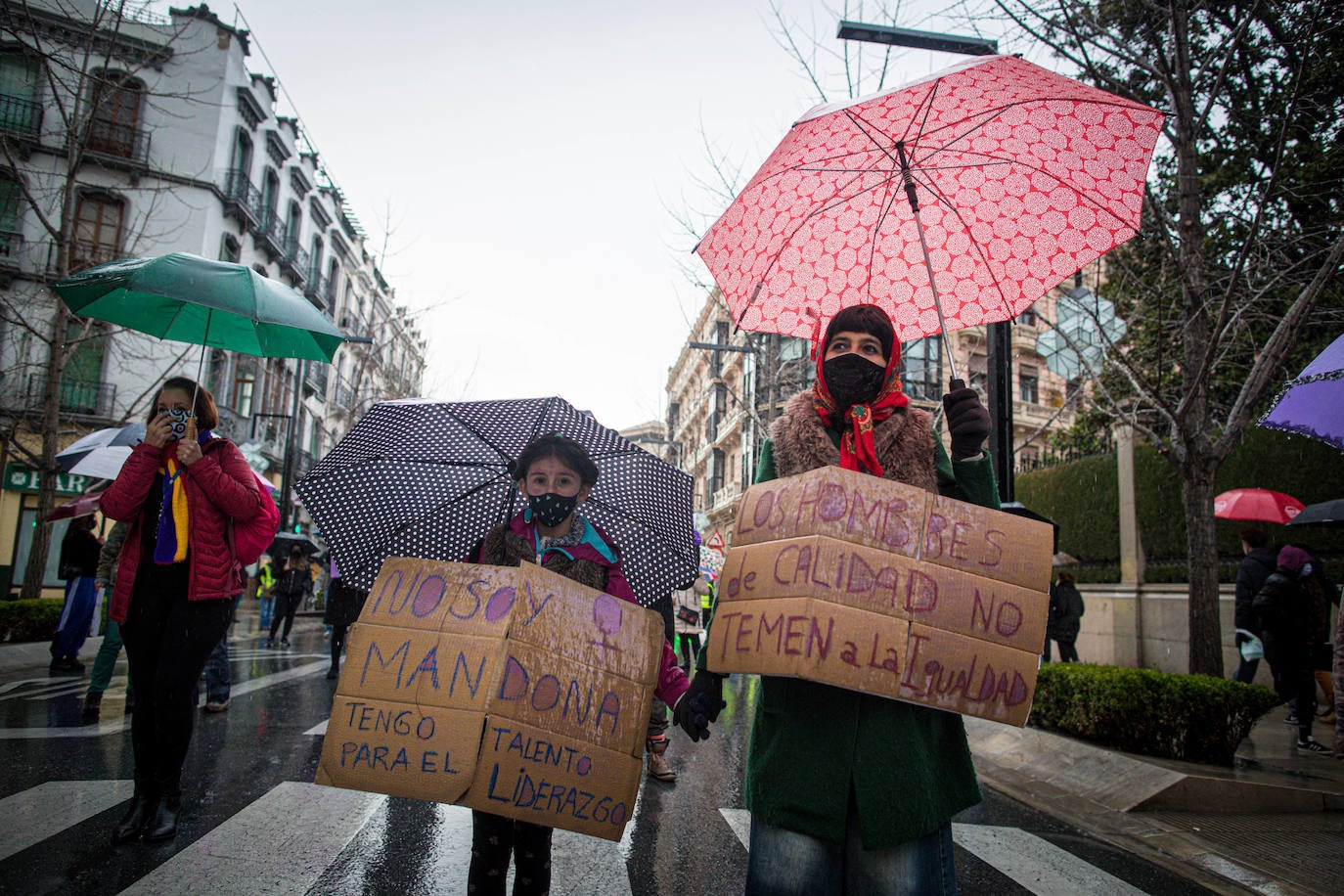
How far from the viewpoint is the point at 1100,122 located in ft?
8.95

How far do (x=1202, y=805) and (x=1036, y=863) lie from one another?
185cm

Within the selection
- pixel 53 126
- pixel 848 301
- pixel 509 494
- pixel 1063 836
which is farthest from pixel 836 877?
pixel 53 126

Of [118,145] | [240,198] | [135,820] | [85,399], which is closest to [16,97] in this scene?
[118,145]

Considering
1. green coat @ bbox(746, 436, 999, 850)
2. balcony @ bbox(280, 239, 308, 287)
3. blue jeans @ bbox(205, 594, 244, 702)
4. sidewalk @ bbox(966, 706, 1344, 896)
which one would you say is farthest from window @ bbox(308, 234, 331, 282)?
green coat @ bbox(746, 436, 999, 850)

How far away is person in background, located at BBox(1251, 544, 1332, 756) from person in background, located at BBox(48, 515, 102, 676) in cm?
1144

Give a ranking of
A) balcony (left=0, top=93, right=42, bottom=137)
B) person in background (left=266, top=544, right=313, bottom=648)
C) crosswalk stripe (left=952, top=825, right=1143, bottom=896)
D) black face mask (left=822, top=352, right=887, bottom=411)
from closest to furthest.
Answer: black face mask (left=822, top=352, right=887, bottom=411) → crosswalk stripe (left=952, top=825, right=1143, bottom=896) → person in background (left=266, top=544, right=313, bottom=648) → balcony (left=0, top=93, right=42, bottom=137)

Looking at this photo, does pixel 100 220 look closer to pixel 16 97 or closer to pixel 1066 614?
pixel 16 97

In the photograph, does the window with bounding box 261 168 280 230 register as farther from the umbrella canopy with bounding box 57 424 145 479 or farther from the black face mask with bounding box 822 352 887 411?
the black face mask with bounding box 822 352 887 411

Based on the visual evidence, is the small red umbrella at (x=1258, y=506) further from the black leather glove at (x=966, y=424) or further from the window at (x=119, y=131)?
the window at (x=119, y=131)

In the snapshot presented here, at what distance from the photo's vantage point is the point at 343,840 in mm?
3773

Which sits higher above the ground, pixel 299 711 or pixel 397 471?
pixel 397 471

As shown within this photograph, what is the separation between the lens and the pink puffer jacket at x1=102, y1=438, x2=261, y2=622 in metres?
3.52

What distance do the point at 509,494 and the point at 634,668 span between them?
0.83 metres

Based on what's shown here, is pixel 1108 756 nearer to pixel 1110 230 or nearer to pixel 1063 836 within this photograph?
pixel 1063 836
